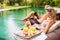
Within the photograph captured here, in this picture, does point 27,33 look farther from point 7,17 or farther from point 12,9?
point 12,9

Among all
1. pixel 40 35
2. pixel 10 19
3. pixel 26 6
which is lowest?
pixel 10 19

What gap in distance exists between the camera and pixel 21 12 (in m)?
5.96

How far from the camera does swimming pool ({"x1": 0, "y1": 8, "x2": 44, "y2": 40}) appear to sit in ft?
12.8

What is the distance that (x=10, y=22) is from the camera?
4.94 m

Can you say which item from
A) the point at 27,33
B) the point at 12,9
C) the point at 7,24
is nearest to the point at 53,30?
the point at 27,33

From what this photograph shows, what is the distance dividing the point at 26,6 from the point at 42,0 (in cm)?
60

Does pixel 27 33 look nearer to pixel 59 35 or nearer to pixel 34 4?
pixel 59 35

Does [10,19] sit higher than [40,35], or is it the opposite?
[40,35]

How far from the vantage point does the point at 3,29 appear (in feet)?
14.1

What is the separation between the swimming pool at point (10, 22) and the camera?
391 cm

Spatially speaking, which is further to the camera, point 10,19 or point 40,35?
point 10,19

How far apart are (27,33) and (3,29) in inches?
93.0

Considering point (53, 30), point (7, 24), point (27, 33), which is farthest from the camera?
point (7, 24)

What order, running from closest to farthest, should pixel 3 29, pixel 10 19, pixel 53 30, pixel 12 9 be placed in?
pixel 53 30, pixel 3 29, pixel 10 19, pixel 12 9
